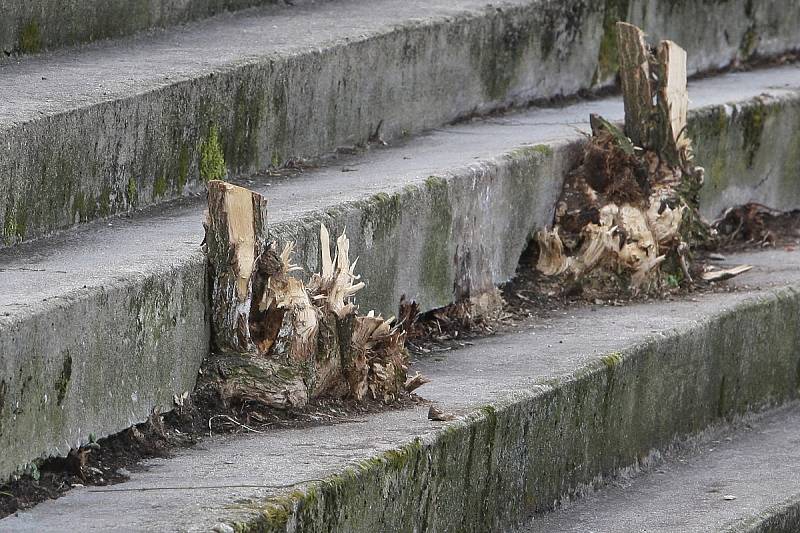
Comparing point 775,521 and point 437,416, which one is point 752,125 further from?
point 437,416

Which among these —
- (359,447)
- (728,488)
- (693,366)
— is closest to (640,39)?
(693,366)

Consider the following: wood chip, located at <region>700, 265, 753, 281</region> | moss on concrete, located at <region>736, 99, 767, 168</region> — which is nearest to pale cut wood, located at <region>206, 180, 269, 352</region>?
wood chip, located at <region>700, 265, 753, 281</region>

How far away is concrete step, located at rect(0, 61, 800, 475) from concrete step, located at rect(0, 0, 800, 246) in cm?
10

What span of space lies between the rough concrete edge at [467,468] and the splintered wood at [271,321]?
32 cm

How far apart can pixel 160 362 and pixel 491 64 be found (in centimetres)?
285

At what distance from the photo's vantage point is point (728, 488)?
13.7 ft

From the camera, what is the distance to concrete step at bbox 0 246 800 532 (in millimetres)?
2705

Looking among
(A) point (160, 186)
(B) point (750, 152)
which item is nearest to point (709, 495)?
(A) point (160, 186)

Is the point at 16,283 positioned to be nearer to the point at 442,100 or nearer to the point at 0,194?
the point at 0,194

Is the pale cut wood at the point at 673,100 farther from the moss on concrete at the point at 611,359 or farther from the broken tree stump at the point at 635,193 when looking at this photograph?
the moss on concrete at the point at 611,359

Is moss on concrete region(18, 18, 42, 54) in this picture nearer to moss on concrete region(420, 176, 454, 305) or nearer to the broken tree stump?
moss on concrete region(420, 176, 454, 305)

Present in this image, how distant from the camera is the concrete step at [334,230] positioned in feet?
9.10

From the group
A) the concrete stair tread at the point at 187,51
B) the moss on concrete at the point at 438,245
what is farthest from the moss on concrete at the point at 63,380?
the moss on concrete at the point at 438,245

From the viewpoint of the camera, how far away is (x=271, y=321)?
132 inches
